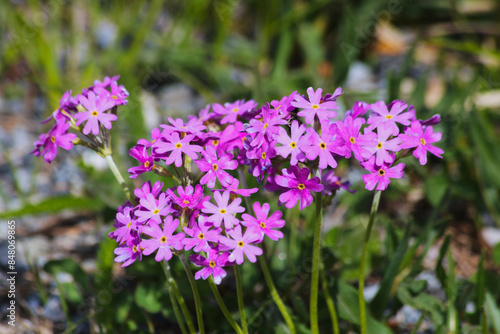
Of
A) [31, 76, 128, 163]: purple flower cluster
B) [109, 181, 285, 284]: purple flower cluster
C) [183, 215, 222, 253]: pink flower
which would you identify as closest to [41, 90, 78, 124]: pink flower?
[31, 76, 128, 163]: purple flower cluster

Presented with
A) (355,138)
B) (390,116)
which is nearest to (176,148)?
(355,138)

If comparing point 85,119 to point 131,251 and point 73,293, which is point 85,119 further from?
point 73,293

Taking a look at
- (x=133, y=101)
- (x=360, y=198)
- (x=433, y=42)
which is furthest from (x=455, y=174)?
(x=133, y=101)

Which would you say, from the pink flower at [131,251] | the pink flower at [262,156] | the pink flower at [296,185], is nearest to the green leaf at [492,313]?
the pink flower at [296,185]

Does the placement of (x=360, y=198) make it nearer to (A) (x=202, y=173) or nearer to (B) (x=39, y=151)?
(A) (x=202, y=173)

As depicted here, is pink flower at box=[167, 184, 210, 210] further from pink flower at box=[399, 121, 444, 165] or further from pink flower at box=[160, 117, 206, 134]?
pink flower at box=[399, 121, 444, 165]

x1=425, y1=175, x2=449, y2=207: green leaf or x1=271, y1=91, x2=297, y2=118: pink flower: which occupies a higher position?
x1=271, y1=91, x2=297, y2=118: pink flower

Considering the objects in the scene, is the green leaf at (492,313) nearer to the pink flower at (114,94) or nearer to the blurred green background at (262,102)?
the blurred green background at (262,102)
